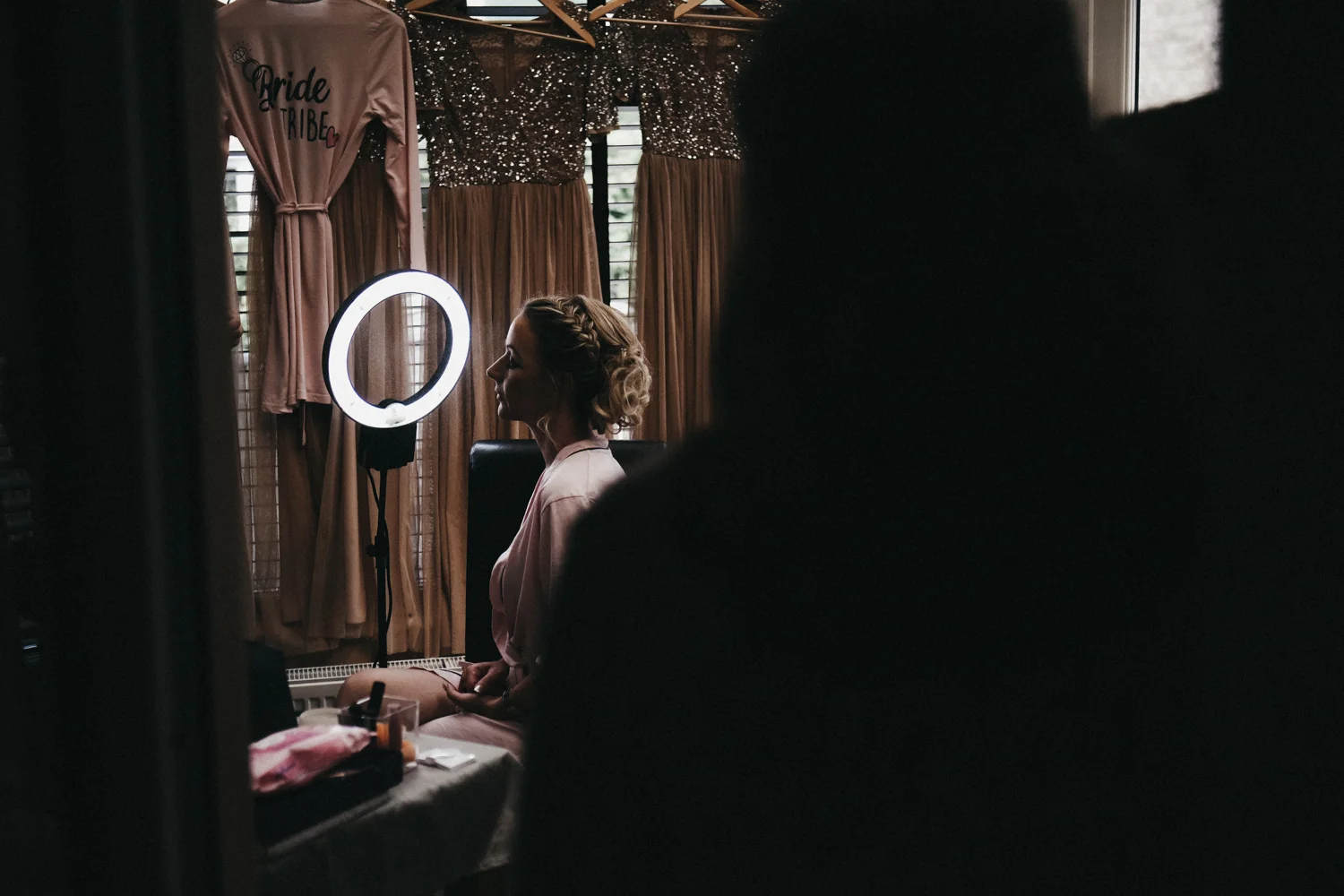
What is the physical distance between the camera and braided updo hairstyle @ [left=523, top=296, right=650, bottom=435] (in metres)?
1.70

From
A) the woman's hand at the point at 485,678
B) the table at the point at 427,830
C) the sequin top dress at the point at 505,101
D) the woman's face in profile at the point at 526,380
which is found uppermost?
the sequin top dress at the point at 505,101

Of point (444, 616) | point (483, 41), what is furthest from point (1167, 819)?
point (483, 41)

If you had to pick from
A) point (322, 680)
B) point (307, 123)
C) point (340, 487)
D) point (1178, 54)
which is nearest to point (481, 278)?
point (307, 123)

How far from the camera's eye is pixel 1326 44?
0.81ft

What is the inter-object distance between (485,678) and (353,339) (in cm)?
66

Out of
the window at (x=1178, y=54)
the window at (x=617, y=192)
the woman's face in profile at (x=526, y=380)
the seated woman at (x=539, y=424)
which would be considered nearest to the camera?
the window at (x=1178, y=54)

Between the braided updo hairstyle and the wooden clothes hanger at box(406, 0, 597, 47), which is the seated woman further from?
the wooden clothes hanger at box(406, 0, 597, 47)

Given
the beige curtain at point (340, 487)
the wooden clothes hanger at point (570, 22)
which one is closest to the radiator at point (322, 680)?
the beige curtain at point (340, 487)

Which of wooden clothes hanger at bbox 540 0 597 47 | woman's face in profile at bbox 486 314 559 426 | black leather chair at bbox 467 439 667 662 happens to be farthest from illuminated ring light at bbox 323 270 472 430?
wooden clothes hanger at bbox 540 0 597 47

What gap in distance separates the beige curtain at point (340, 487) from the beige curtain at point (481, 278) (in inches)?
3.4

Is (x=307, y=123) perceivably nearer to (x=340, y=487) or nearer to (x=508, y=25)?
(x=508, y=25)

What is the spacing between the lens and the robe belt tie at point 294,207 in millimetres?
2396

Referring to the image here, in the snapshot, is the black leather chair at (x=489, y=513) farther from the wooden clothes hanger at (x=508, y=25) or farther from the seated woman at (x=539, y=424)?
the wooden clothes hanger at (x=508, y=25)

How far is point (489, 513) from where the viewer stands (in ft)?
7.26
